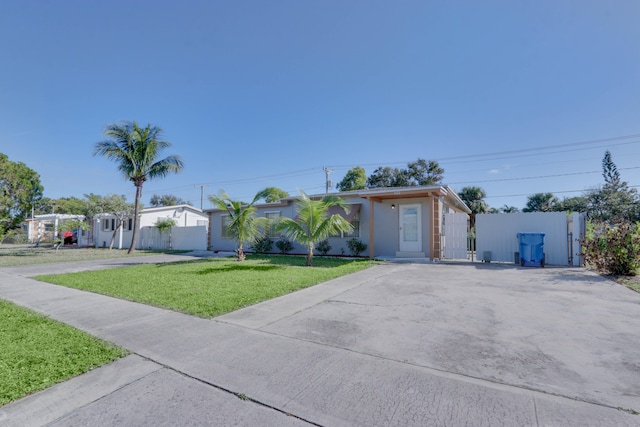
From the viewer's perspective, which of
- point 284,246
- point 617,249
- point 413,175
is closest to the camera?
point 617,249

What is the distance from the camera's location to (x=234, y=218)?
13312 millimetres

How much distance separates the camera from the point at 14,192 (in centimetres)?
1642

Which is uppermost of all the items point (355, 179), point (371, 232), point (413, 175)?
point (413, 175)

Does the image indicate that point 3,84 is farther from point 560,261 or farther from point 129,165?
point 560,261

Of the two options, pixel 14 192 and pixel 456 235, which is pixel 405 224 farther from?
pixel 14 192

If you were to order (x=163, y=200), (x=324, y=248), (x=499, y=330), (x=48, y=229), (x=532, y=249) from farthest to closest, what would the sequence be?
(x=163, y=200)
(x=48, y=229)
(x=324, y=248)
(x=532, y=249)
(x=499, y=330)

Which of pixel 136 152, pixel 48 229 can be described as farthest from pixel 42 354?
pixel 48 229

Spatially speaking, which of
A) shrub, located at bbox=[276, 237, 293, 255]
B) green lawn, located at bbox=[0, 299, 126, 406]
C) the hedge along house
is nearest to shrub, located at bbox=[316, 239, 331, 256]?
the hedge along house

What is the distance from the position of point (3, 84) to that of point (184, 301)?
1377 centimetres

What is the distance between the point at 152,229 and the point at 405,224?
21457 mm

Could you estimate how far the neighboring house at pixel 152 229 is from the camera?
76.4 feet

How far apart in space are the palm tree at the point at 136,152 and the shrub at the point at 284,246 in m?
10.1

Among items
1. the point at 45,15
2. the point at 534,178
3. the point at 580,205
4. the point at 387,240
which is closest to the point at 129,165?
the point at 45,15

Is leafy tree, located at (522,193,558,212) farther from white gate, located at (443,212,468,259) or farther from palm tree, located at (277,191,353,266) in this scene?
palm tree, located at (277,191,353,266)
